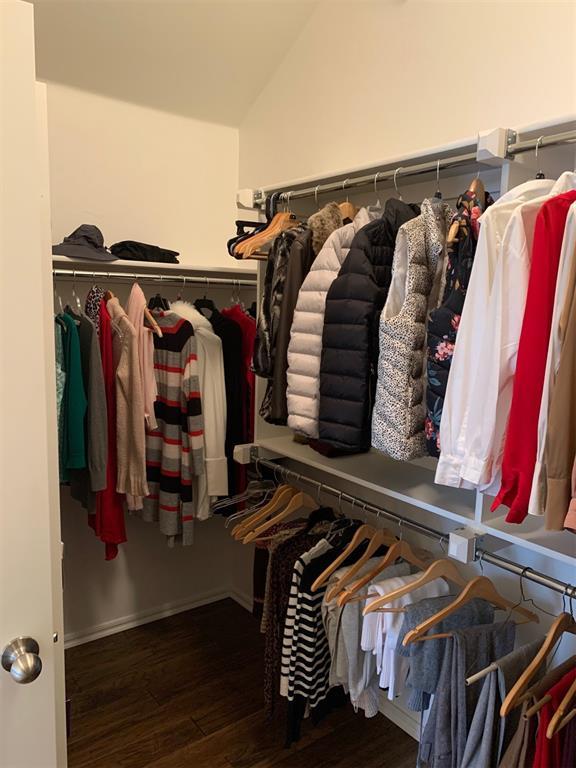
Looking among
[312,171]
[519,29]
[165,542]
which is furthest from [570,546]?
[165,542]

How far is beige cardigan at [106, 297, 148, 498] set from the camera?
233 centimetres

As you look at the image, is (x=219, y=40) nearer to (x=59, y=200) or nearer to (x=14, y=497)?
(x=59, y=200)

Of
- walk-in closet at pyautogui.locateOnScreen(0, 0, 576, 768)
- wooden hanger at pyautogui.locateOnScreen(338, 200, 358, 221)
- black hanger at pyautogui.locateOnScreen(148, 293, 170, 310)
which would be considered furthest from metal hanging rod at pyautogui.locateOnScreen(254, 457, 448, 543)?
wooden hanger at pyautogui.locateOnScreen(338, 200, 358, 221)

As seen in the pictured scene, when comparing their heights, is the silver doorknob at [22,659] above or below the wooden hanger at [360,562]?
above

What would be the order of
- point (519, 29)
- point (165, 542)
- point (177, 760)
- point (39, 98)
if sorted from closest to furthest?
point (39, 98) → point (519, 29) → point (177, 760) → point (165, 542)

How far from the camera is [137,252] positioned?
2.50 metres

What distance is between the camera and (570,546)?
1440mm

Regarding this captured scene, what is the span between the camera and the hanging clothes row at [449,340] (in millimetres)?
1222

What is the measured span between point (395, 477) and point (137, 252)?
1411mm

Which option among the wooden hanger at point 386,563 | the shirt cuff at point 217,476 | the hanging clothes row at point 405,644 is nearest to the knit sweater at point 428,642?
the hanging clothes row at point 405,644

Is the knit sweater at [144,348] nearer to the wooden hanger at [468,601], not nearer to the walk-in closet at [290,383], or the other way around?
the walk-in closet at [290,383]

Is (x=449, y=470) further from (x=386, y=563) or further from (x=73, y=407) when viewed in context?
(x=73, y=407)

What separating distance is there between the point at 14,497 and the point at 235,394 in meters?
1.70

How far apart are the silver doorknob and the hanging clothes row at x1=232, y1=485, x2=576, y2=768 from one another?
36.2 inches
